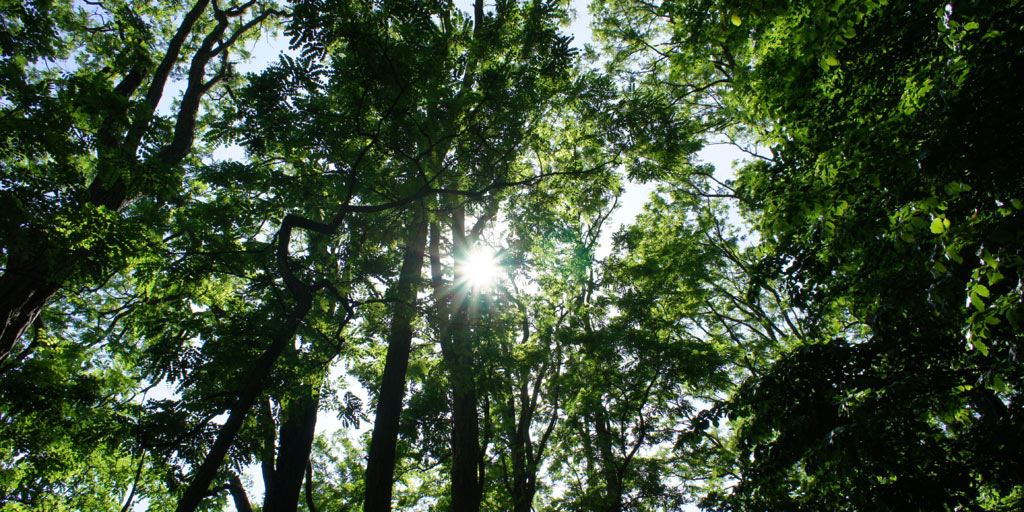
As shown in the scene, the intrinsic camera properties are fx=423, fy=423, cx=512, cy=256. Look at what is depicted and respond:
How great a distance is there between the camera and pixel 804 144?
4250mm

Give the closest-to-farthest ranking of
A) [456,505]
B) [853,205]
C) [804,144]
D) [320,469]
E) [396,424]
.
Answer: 1. [853,205]
2. [804,144]
3. [396,424]
4. [456,505]
5. [320,469]

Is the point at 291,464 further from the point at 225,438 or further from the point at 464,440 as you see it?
the point at 225,438

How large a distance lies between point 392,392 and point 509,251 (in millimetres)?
3106

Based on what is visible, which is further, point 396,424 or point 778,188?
point 396,424

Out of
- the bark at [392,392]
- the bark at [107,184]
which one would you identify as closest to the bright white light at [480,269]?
the bark at [392,392]

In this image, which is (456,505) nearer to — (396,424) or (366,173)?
(396,424)

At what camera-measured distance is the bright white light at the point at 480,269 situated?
722 centimetres

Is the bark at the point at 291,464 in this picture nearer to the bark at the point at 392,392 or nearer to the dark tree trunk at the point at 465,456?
the bark at the point at 392,392

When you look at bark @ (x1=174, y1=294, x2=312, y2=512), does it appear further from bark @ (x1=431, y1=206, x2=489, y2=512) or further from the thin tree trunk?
the thin tree trunk

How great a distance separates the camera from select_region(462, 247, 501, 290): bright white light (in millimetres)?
7223

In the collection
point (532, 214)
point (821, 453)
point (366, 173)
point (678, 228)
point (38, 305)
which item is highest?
point (678, 228)

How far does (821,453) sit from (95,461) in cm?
1538

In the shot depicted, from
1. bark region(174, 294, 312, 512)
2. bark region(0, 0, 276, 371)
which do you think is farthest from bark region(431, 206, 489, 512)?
bark region(0, 0, 276, 371)

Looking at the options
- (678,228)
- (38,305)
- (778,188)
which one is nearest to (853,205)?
(778,188)
